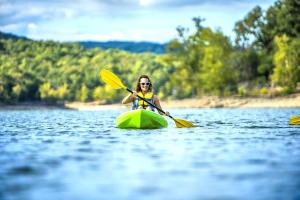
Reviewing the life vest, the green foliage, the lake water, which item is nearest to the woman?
the life vest

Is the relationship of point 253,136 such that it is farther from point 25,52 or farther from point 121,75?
point 25,52

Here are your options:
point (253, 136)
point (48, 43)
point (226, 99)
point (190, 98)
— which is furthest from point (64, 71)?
point (253, 136)

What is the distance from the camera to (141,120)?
1897 cm

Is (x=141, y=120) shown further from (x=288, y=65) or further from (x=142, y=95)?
(x=288, y=65)

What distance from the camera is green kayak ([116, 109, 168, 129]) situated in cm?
1891

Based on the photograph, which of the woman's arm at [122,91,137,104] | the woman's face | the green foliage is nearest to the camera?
the woman's arm at [122,91,137,104]

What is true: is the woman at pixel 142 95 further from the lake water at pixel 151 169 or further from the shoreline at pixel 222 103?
the shoreline at pixel 222 103

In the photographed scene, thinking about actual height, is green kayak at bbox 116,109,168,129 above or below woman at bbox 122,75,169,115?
below

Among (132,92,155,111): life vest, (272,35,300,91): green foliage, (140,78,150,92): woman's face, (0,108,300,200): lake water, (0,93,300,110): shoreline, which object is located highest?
(272,35,300,91): green foliage

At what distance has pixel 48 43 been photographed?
18875 cm

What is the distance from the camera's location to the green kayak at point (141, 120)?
18.9 m

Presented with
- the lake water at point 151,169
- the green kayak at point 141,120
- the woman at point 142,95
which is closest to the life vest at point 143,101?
the woman at point 142,95

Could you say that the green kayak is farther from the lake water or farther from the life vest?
the lake water

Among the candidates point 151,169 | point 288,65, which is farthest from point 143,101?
point 288,65
